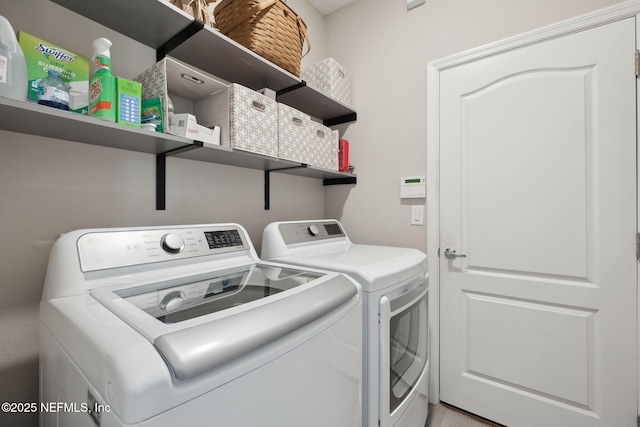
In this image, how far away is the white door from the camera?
1.37 metres

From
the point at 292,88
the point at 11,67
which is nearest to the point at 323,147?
the point at 292,88

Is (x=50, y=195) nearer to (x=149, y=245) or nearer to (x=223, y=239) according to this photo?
(x=149, y=245)

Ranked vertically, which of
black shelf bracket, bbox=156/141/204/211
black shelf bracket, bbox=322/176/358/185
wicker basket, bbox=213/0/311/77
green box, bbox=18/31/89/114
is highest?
wicker basket, bbox=213/0/311/77

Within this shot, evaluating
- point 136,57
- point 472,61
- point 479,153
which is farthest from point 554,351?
point 136,57

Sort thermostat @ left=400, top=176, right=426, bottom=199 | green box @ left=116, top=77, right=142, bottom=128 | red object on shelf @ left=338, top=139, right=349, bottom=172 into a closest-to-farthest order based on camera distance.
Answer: green box @ left=116, top=77, right=142, bottom=128 < thermostat @ left=400, top=176, right=426, bottom=199 < red object on shelf @ left=338, top=139, right=349, bottom=172

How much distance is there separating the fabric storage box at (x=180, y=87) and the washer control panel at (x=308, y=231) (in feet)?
2.17

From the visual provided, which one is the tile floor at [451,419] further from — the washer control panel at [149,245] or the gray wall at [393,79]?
the washer control panel at [149,245]

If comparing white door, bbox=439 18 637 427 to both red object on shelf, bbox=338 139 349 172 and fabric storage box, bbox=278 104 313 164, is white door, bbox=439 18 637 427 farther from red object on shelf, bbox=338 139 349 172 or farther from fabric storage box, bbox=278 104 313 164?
fabric storage box, bbox=278 104 313 164

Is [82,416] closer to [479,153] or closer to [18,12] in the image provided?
[18,12]

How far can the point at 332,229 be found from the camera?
1.90m

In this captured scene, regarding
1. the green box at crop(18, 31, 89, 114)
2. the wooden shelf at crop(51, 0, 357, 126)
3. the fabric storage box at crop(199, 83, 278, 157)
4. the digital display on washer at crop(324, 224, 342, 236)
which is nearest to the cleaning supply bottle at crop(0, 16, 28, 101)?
the green box at crop(18, 31, 89, 114)

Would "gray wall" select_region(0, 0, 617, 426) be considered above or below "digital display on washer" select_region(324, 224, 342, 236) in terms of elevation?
above

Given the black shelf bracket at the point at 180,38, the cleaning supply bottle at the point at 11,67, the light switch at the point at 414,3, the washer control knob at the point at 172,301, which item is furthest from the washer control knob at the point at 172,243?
the light switch at the point at 414,3

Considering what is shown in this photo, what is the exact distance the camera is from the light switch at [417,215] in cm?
191
